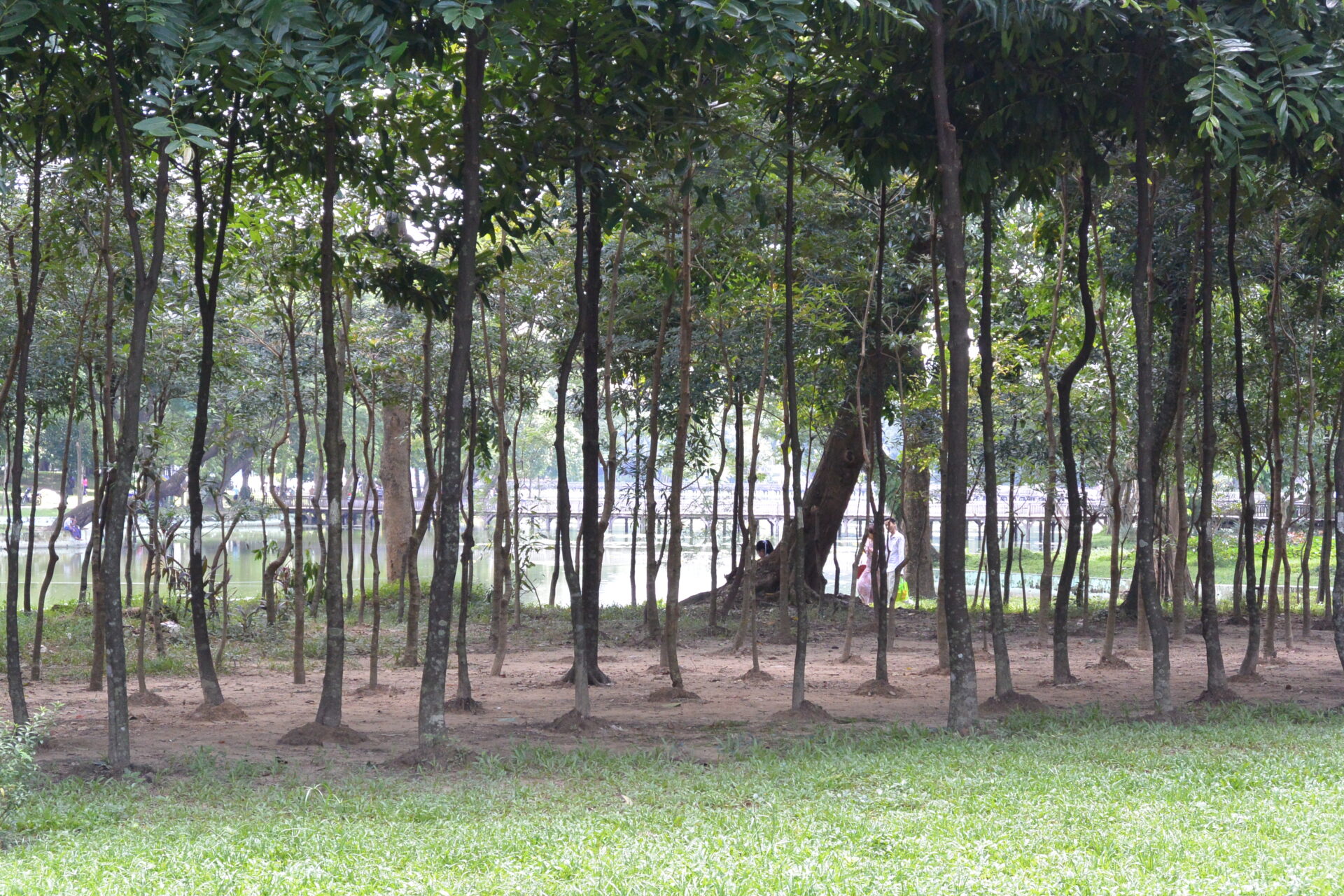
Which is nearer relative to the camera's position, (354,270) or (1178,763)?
(1178,763)

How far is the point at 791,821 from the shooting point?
463cm

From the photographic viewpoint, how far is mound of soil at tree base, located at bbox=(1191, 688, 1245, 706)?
26.4 feet

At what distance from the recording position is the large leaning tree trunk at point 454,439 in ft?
20.1

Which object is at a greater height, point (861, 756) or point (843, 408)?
point (843, 408)

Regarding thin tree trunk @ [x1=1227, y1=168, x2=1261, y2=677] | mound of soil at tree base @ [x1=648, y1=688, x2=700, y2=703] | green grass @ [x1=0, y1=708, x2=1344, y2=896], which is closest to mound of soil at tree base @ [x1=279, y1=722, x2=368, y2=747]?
green grass @ [x1=0, y1=708, x2=1344, y2=896]

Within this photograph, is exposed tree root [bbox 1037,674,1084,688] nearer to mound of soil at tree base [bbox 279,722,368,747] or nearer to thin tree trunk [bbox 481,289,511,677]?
thin tree trunk [bbox 481,289,511,677]

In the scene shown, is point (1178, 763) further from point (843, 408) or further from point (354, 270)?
point (843, 408)

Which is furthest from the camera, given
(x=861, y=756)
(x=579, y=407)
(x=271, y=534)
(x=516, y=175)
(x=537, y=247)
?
(x=271, y=534)

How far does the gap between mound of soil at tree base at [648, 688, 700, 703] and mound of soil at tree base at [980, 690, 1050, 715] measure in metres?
2.31

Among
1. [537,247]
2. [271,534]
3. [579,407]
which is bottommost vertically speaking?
[271,534]

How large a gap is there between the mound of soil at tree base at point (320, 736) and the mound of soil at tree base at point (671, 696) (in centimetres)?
279

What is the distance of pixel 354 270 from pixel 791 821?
5.14 m

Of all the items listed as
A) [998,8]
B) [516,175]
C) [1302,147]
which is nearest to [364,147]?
[516,175]

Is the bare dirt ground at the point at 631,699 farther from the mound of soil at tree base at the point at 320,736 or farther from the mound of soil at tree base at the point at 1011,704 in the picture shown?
the mound of soil at tree base at the point at 1011,704
